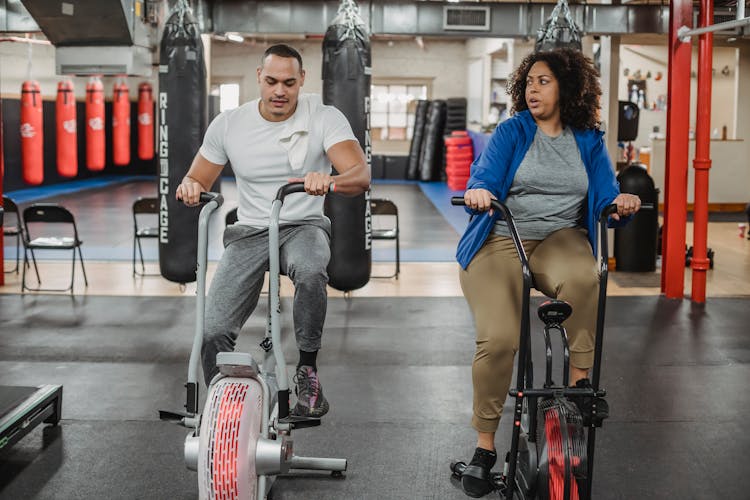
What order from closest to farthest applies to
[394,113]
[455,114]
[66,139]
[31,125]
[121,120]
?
[31,125] < [66,139] < [121,120] < [455,114] < [394,113]

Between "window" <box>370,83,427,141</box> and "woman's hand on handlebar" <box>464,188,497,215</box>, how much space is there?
61.9 ft

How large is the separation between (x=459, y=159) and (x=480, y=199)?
48.6 feet

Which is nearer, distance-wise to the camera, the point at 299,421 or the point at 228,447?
the point at 228,447

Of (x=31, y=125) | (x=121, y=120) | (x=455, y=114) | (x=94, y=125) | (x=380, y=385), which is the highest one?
(x=455, y=114)

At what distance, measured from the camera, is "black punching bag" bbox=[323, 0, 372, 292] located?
18.5 ft

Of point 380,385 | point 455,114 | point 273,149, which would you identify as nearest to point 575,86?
Answer: point 273,149

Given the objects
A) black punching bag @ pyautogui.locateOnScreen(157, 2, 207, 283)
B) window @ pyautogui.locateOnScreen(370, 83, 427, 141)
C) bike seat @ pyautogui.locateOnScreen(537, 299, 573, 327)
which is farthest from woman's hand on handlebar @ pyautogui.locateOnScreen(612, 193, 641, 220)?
window @ pyautogui.locateOnScreen(370, 83, 427, 141)

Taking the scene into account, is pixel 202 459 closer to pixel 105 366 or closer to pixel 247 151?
pixel 247 151

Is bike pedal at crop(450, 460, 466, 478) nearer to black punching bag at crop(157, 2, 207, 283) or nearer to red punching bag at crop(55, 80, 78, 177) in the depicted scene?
black punching bag at crop(157, 2, 207, 283)

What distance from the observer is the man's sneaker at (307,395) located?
3.38 meters

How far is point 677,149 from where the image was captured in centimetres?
695

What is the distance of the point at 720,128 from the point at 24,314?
40.7ft

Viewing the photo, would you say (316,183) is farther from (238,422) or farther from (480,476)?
(480,476)

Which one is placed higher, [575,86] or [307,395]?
[575,86]
